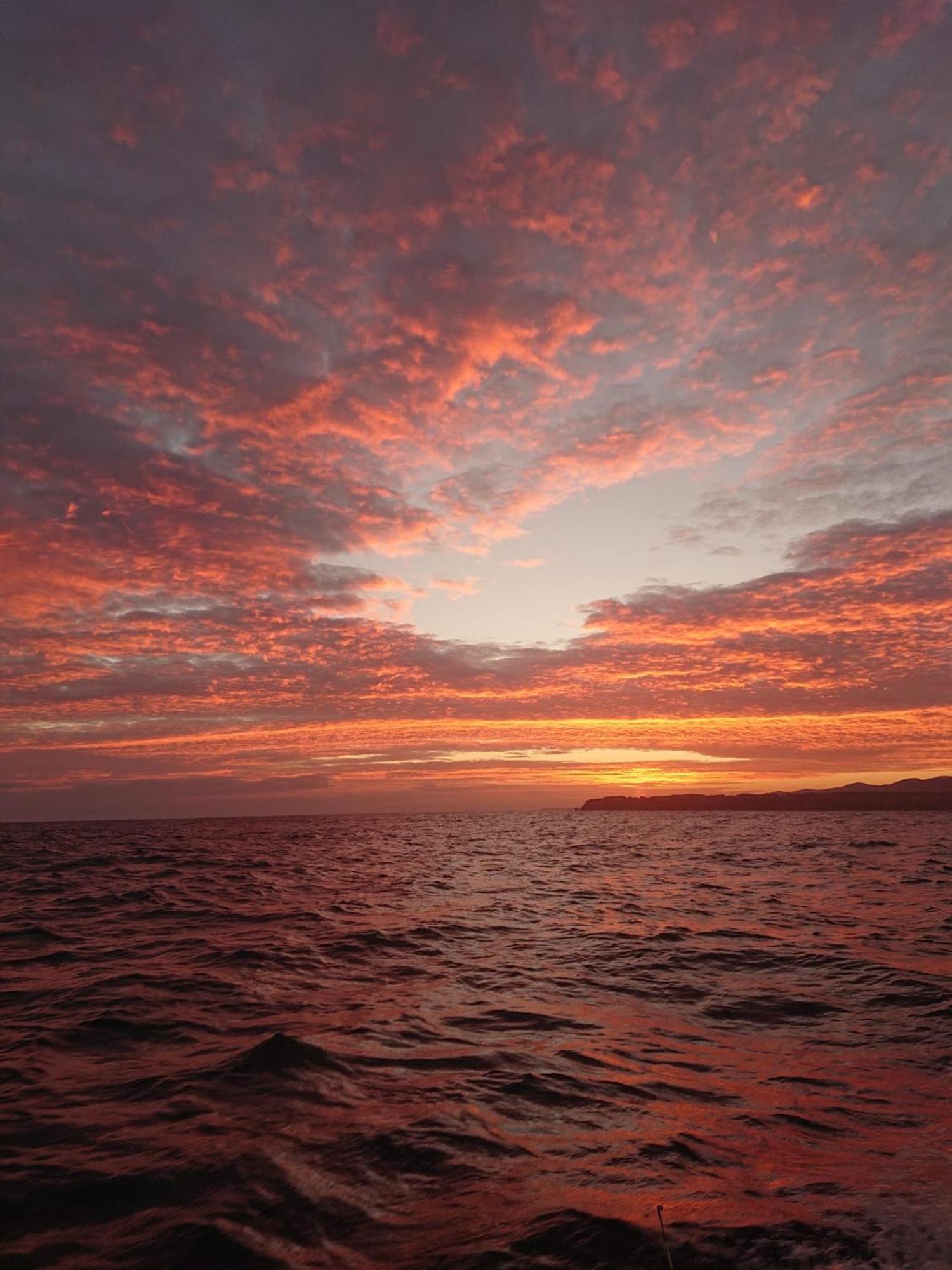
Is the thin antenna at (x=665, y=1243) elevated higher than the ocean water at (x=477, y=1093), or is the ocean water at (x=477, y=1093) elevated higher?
the thin antenna at (x=665, y=1243)

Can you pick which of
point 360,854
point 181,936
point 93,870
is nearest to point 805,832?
point 360,854

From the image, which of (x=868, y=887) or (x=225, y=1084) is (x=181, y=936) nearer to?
(x=225, y=1084)

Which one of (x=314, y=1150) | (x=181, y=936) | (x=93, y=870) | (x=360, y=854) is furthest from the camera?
(x=360, y=854)

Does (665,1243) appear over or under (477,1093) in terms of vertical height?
over

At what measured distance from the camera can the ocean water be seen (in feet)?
13.8

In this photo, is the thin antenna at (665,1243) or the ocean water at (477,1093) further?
the ocean water at (477,1093)

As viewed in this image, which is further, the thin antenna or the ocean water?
the ocean water

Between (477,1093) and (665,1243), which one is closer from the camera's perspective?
(665,1243)

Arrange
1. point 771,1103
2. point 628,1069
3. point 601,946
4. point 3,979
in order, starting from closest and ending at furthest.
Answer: point 771,1103, point 628,1069, point 3,979, point 601,946

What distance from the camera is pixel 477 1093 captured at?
6562mm

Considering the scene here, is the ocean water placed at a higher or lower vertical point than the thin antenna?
lower

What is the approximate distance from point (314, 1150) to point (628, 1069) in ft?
11.1

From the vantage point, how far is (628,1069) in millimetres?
7188

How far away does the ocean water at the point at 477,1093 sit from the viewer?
421cm
